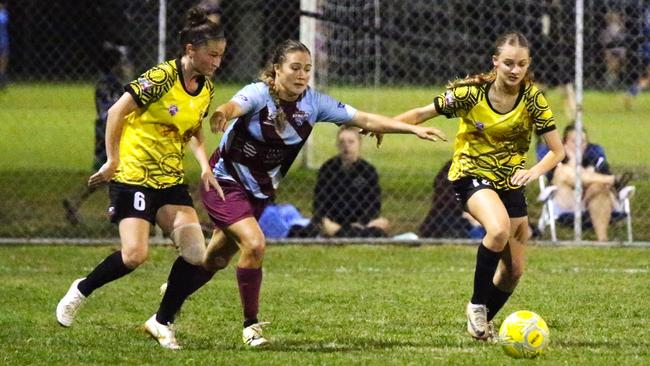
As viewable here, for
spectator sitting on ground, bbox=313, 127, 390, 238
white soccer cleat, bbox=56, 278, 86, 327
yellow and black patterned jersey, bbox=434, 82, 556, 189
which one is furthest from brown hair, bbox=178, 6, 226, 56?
spectator sitting on ground, bbox=313, 127, 390, 238

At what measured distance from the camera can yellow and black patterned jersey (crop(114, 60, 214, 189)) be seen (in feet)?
25.4

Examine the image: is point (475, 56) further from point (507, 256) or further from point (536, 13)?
point (507, 256)

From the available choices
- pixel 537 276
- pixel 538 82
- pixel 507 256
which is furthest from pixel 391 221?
pixel 507 256

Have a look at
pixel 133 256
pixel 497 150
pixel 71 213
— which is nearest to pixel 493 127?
pixel 497 150

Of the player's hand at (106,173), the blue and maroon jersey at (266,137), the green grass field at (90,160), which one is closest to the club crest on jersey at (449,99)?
the blue and maroon jersey at (266,137)

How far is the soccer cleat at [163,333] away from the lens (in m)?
7.63

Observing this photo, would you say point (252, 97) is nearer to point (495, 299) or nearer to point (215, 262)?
point (215, 262)

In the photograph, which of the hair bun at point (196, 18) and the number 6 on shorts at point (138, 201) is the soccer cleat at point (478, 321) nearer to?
the number 6 on shorts at point (138, 201)

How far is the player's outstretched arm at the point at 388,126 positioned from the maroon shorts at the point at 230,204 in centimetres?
71

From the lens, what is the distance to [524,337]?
7156 millimetres

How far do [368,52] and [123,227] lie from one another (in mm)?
8572

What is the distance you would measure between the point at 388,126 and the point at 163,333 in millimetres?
1666

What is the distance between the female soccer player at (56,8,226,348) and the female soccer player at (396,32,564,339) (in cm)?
118

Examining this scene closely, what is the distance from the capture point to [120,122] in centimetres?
759
